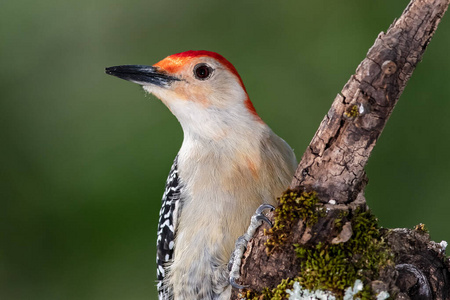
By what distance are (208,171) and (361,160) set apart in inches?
35.6

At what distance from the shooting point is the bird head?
2861 millimetres

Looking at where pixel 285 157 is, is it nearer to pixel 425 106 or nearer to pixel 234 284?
pixel 234 284

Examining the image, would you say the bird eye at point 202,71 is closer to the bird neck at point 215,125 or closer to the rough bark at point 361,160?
the bird neck at point 215,125

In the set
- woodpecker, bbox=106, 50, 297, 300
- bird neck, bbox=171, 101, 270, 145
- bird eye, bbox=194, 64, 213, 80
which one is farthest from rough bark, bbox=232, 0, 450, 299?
bird eye, bbox=194, 64, 213, 80

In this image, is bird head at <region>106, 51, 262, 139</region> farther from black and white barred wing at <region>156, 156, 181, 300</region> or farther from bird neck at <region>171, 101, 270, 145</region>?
black and white barred wing at <region>156, 156, 181, 300</region>

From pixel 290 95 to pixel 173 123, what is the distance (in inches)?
35.1

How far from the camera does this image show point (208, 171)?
8.99ft

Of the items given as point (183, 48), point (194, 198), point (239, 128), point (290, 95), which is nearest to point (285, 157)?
point (239, 128)

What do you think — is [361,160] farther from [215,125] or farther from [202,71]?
[202,71]

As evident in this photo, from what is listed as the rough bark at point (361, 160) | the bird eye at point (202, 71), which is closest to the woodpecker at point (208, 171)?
the bird eye at point (202, 71)

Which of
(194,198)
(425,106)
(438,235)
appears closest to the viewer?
(194,198)

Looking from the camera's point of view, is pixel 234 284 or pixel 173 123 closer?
pixel 234 284

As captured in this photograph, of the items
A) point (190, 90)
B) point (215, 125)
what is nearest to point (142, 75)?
point (190, 90)

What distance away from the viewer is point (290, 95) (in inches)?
167
